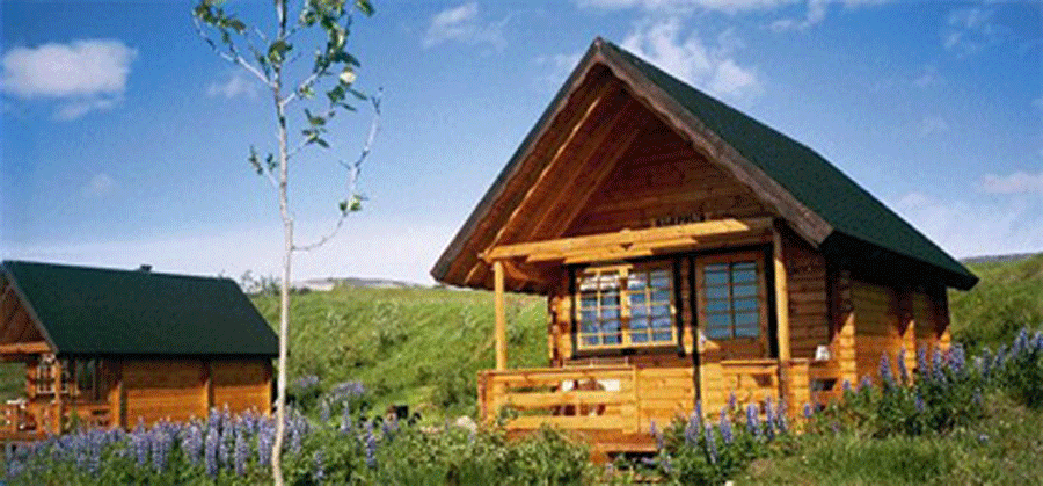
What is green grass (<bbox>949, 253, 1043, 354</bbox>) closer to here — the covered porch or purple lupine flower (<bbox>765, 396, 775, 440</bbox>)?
the covered porch

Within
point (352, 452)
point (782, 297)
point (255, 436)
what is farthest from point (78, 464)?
point (782, 297)

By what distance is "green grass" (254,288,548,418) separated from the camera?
94.7 feet

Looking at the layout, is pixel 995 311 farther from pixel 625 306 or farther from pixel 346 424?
pixel 346 424

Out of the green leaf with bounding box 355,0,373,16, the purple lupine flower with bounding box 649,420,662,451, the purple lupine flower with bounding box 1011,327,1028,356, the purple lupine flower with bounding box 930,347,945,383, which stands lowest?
the purple lupine flower with bounding box 649,420,662,451

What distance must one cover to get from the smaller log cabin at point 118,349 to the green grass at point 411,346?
10.9ft

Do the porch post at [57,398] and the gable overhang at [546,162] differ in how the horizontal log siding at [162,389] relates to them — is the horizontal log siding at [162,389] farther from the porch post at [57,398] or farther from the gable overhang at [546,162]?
the gable overhang at [546,162]

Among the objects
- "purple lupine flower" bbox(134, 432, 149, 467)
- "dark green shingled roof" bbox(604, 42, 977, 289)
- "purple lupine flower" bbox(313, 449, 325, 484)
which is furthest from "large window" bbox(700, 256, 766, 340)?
"purple lupine flower" bbox(134, 432, 149, 467)

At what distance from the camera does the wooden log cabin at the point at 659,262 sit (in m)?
14.4

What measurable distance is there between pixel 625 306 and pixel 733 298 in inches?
70.7

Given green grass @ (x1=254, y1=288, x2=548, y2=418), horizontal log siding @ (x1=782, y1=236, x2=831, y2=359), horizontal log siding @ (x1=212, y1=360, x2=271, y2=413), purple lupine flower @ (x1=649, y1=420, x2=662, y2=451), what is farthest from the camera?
horizontal log siding @ (x1=212, y1=360, x2=271, y2=413)

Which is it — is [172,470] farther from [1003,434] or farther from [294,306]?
[294,306]

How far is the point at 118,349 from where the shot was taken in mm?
27609

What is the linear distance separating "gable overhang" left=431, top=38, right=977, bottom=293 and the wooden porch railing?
7.46ft

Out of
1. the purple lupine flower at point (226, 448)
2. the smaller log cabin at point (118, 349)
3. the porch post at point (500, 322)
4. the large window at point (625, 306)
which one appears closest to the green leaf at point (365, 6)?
the purple lupine flower at point (226, 448)
